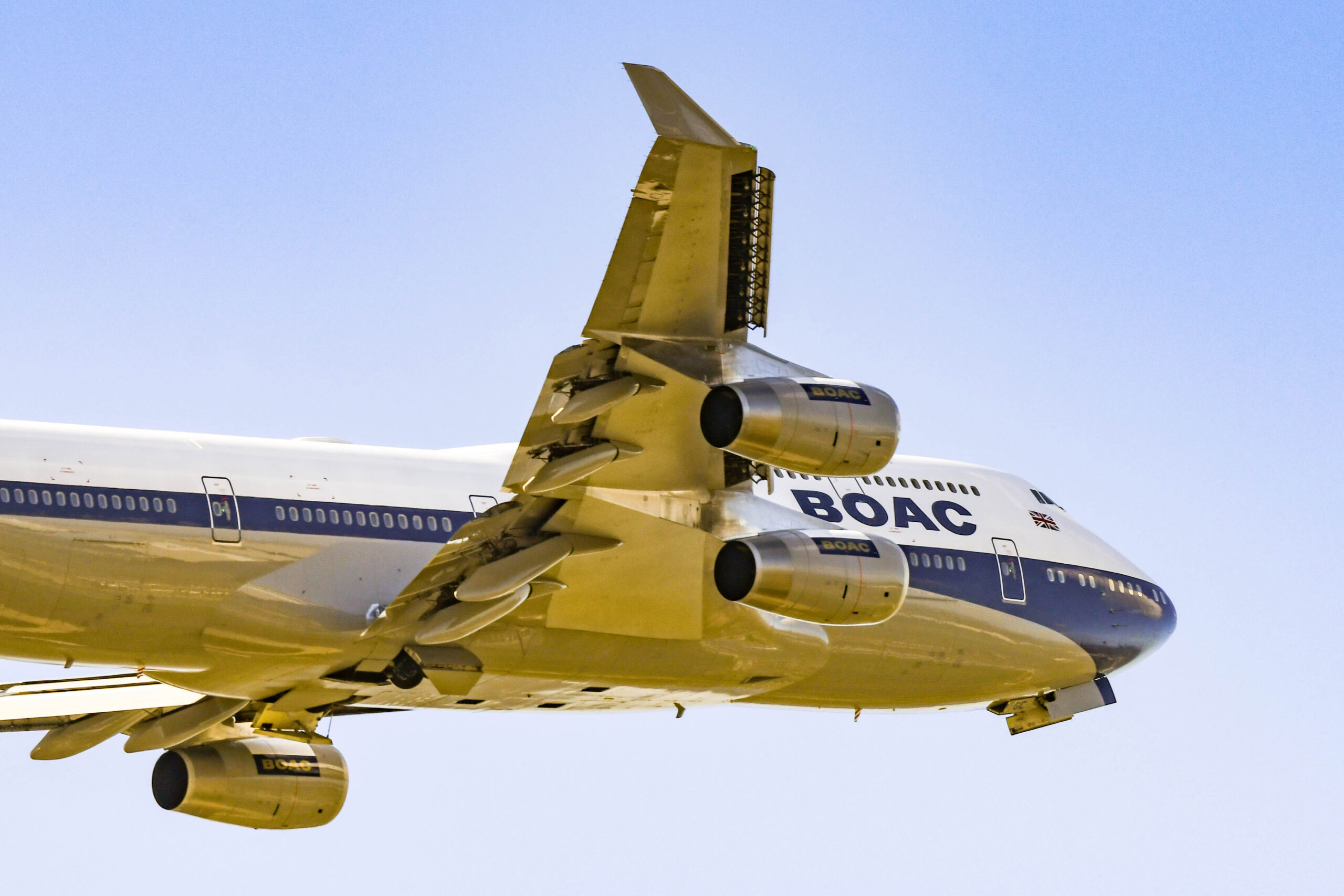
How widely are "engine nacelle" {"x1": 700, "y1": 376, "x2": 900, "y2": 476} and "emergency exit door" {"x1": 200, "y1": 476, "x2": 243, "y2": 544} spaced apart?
14.7 ft

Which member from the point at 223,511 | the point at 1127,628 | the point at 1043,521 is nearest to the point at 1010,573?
the point at 1043,521

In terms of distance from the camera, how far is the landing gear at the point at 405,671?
59.7 feet

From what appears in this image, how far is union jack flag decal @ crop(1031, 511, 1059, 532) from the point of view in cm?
2277

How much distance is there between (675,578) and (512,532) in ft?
5.90

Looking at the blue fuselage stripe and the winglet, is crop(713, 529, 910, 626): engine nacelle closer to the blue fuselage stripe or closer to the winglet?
the blue fuselage stripe

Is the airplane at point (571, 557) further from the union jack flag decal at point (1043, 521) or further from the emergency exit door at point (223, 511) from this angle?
the union jack flag decal at point (1043, 521)

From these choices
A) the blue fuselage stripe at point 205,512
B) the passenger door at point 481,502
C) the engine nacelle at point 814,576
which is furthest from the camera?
the passenger door at point 481,502

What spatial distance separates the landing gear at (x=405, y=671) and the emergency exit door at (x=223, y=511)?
81.9 inches

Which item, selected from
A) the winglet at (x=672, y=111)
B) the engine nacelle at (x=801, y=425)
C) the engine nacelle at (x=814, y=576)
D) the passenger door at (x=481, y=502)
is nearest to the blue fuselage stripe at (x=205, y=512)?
the passenger door at (x=481, y=502)

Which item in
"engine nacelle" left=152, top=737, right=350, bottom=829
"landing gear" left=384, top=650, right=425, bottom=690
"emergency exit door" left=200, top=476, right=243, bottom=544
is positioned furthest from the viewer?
"engine nacelle" left=152, top=737, right=350, bottom=829

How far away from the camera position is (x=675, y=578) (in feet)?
60.7

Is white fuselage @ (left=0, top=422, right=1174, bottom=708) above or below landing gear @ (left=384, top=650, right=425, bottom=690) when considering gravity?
above

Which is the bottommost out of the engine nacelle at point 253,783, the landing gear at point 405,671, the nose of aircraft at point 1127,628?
the engine nacelle at point 253,783

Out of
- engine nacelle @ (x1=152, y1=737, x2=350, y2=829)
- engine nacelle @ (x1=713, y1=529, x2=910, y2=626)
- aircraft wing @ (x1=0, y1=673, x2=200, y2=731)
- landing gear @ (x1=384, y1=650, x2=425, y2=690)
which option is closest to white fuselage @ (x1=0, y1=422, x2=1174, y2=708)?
landing gear @ (x1=384, y1=650, x2=425, y2=690)
